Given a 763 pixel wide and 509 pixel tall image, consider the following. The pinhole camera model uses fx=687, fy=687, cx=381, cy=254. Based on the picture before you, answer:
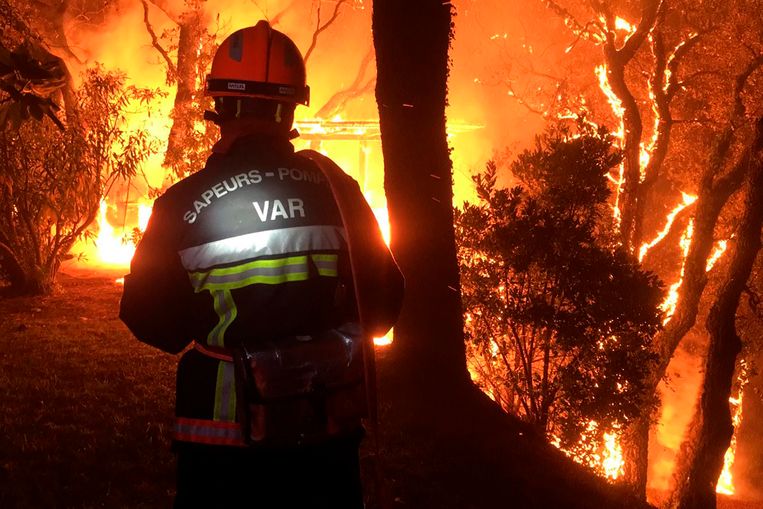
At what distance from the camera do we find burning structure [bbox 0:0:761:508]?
14023 mm

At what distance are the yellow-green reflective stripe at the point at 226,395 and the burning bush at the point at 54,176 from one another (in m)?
10.5

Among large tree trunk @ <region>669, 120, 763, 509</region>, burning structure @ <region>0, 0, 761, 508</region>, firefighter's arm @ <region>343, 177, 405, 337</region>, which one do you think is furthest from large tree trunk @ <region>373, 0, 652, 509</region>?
large tree trunk @ <region>669, 120, 763, 509</region>

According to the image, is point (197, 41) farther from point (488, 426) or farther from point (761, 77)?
point (488, 426)

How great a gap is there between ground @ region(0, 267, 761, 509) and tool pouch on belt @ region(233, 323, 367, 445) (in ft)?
7.86

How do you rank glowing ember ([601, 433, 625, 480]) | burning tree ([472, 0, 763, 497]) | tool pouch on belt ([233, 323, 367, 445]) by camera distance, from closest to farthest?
tool pouch on belt ([233, 323, 367, 445]) → burning tree ([472, 0, 763, 497]) → glowing ember ([601, 433, 625, 480])

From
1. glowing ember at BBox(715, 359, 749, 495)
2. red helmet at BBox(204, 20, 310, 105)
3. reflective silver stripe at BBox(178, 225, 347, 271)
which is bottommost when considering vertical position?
glowing ember at BBox(715, 359, 749, 495)

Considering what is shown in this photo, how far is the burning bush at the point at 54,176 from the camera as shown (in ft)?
37.6

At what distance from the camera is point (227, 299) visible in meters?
2.36

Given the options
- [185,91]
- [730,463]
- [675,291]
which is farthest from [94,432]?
[730,463]

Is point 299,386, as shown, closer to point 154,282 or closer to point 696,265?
point 154,282

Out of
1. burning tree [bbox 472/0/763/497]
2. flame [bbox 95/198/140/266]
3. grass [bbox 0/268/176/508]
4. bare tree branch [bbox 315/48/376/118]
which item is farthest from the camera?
bare tree branch [bbox 315/48/376/118]

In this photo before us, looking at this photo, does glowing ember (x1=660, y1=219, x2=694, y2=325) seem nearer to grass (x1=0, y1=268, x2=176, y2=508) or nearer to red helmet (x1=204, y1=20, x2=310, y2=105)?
grass (x1=0, y1=268, x2=176, y2=508)

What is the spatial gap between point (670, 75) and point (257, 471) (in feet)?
55.0

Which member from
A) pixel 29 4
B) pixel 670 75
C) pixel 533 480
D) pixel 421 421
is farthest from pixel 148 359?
pixel 670 75
